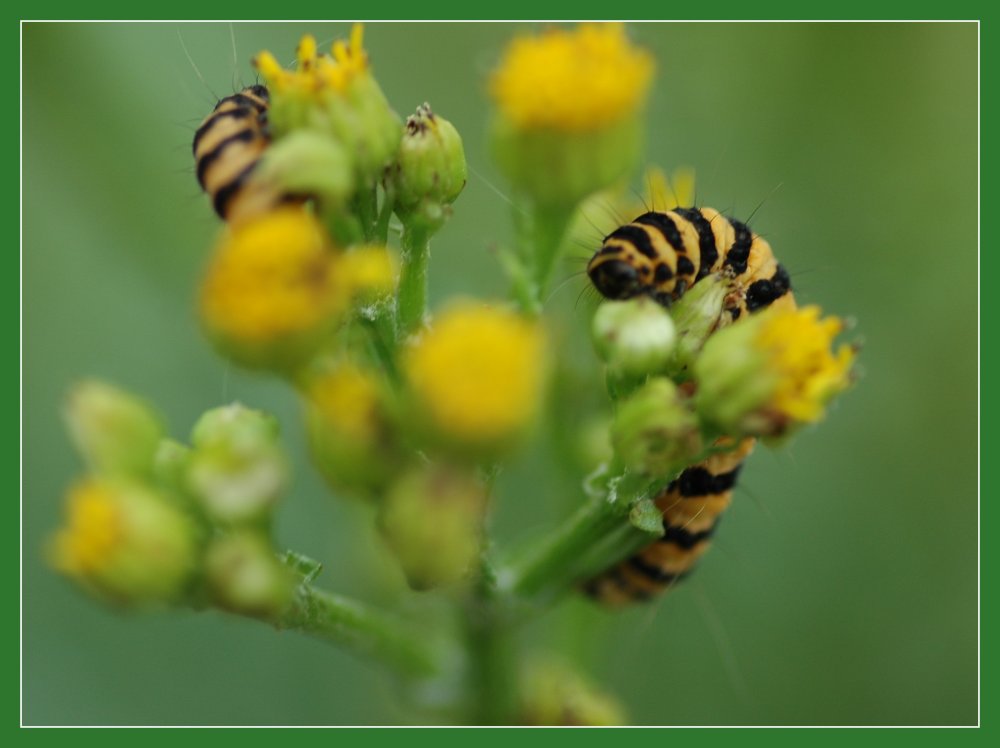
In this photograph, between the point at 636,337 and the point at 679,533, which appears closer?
the point at 636,337

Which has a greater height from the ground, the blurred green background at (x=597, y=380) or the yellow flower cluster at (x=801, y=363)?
the blurred green background at (x=597, y=380)

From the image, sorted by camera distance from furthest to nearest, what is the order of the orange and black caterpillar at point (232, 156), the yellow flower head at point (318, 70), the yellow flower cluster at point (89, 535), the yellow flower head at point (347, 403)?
the yellow flower head at point (318, 70)
the orange and black caterpillar at point (232, 156)
the yellow flower head at point (347, 403)
the yellow flower cluster at point (89, 535)

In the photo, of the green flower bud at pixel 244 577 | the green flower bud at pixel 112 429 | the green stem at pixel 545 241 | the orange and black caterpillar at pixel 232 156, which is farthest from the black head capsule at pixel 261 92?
the green flower bud at pixel 244 577

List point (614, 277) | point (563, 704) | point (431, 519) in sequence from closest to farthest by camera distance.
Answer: point (431, 519), point (614, 277), point (563, 704)

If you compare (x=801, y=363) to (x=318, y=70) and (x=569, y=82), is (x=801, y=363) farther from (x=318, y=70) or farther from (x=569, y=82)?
(x=318, y=70)

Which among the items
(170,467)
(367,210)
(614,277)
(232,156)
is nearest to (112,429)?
(170,467)

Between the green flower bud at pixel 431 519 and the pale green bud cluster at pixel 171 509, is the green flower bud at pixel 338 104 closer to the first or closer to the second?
the pale green bud cluster at pixel 171 509
